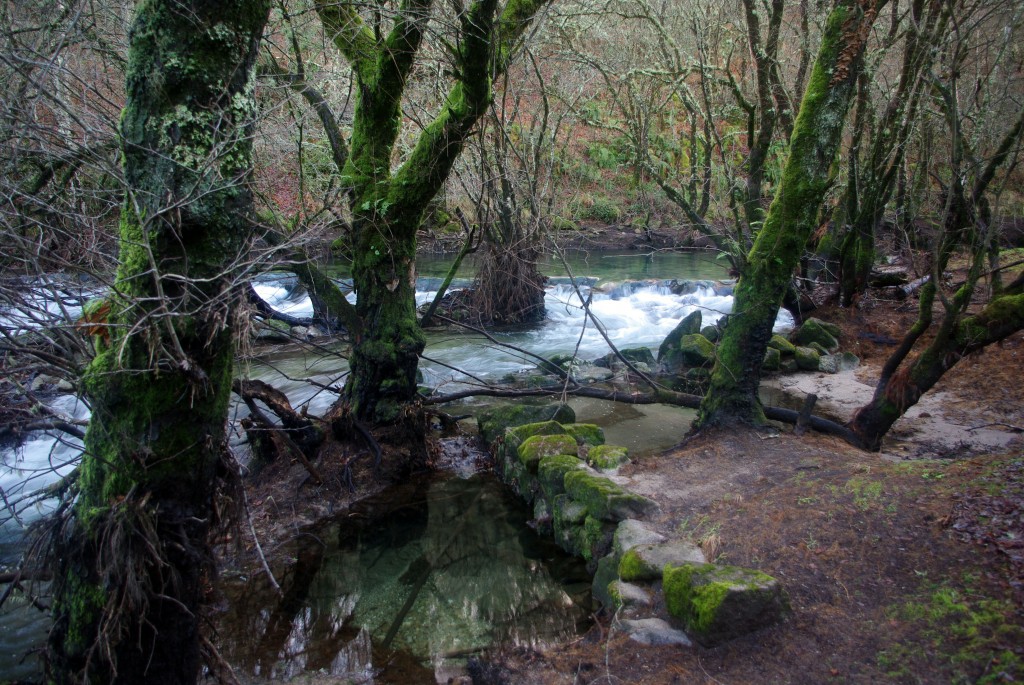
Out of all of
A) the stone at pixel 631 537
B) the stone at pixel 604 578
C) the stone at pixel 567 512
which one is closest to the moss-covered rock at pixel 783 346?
the stone at pixel 567 512

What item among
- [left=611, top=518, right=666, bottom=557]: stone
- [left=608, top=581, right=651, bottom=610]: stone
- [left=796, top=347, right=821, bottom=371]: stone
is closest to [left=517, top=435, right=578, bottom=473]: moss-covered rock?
[left=611, top=518, right=666, bottom=557]: stone

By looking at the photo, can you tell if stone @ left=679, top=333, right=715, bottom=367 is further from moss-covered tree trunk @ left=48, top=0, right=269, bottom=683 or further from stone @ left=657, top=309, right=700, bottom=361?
moss-covered tree trunk @ left=48, top=0, right=269, bottom=683

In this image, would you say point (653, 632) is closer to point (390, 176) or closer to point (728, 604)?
point (728, 604)

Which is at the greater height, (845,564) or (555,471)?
(845,564)

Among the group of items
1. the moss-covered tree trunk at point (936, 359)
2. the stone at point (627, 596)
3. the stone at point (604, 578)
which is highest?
the moss-covered tree trunk at point (936, 359)

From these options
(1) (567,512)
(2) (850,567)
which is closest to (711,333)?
(1) (567,512)

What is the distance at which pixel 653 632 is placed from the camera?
3.74m

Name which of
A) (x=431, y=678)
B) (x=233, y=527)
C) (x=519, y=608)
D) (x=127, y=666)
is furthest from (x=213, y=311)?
(x=519, y=608)

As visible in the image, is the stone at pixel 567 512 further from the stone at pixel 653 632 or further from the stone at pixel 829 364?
the stone at pixel 829 364

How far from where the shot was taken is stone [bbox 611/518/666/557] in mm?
4559

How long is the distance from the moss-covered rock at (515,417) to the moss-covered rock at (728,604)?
3.76 metres

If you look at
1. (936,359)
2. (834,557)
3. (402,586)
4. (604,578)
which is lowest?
(402,586)

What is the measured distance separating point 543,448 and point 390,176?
3.09 metres

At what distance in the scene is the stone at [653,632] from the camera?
365 cm
